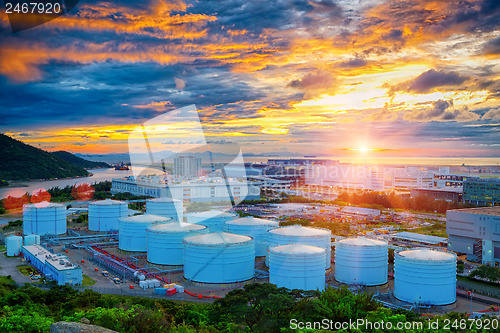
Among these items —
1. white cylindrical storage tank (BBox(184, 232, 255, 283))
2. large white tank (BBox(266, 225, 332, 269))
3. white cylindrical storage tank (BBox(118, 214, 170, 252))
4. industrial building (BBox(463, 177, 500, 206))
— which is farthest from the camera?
industrial building (BBox(463, 177, 500, 206))

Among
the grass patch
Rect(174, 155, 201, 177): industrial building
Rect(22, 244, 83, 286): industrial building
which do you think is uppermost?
Rect(174, 155, 201, 177): industrial building

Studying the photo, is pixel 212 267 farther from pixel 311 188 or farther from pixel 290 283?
pixel 311 188

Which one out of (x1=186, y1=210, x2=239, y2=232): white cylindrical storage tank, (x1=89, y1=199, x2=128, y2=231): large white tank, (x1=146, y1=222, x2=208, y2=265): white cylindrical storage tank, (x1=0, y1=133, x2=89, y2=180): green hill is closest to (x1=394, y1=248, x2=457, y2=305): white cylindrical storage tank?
(x1=146, y1=222, x2=208, y2=265): white cylindrical storage tank

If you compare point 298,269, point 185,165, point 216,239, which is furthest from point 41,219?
point 185,165

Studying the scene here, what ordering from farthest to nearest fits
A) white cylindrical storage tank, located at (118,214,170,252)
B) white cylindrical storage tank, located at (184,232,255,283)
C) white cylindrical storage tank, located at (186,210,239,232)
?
1. white cylindrical storage tank, located at (186,210,239,232)
2. white cylindrical storage tank, located at (118,214,170,252)
3. white cylindrical storage tank, located at (184,232,255,283)

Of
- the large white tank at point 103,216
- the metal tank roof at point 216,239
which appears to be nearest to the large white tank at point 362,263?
the metal tank roof at point 216,239

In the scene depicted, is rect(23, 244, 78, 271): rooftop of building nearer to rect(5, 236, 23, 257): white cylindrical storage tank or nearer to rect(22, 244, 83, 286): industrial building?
rect(22, 244, 83, 286): industrial building

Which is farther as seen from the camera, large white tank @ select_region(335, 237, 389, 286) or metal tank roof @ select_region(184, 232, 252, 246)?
metal tank roof @ select_region(184, 232, 252, 246)
